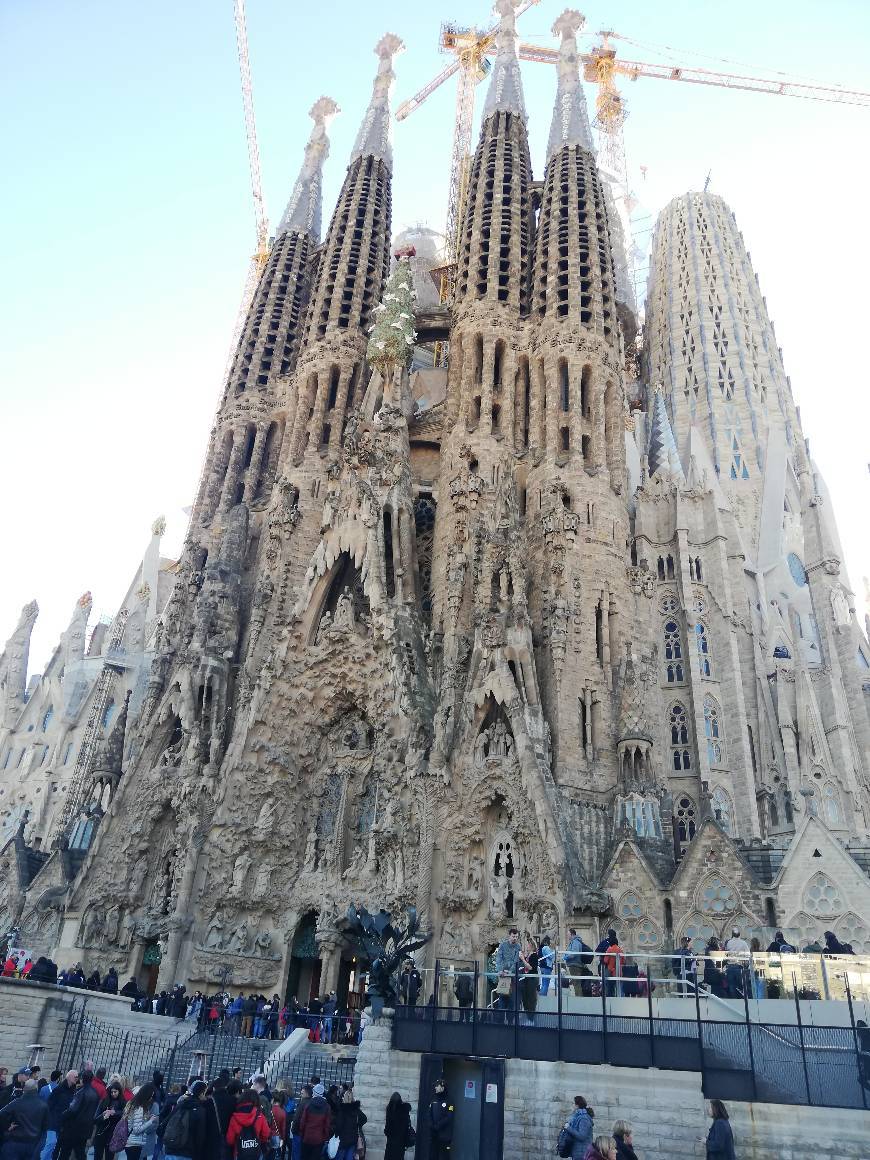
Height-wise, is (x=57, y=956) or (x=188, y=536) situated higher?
(x=188, y=536)

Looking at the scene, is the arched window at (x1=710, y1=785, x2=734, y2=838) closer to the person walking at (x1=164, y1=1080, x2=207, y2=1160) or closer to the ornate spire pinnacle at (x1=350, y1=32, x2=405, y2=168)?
the person walking at (x1=164, y1=1080, x2=207, y2=1160)

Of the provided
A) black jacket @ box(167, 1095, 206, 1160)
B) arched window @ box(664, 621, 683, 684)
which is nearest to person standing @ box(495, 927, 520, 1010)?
black jacket @ box(167, 1095, 206, 1160)

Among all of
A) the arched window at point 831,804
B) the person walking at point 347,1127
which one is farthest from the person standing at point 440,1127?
the arched window at point 831,804

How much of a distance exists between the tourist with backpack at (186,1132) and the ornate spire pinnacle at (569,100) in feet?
128

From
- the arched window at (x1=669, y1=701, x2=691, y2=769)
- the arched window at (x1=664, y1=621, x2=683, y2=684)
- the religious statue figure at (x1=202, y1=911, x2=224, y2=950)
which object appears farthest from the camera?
the arched window at (x1=664, y1=621, x2=683, y2=684)

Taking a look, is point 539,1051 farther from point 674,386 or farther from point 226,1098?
point 674,386

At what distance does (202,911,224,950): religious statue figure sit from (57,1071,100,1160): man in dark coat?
16.9m

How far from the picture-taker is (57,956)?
25.8m

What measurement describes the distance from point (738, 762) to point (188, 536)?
2152cm

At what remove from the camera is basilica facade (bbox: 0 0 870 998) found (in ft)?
74.2

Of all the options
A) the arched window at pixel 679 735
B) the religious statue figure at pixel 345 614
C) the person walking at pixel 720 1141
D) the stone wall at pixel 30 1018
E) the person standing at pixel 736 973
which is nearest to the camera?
the person walking at pixel 720 1141

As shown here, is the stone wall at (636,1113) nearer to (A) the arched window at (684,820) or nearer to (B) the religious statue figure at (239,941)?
(B) the religious statue figure at (239,941)

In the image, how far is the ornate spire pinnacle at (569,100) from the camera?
3866 centimetres

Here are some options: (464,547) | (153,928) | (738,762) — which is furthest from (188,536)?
(738,762)
